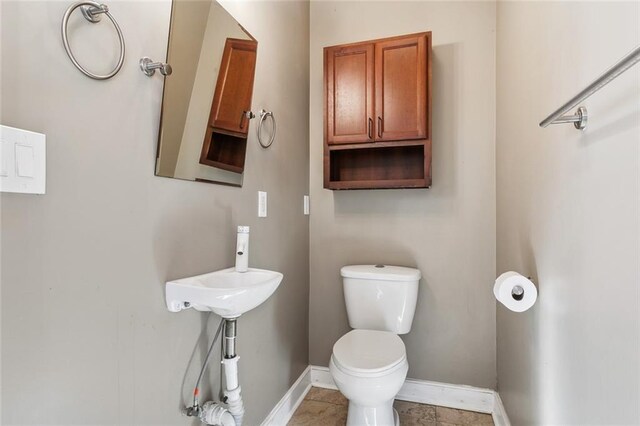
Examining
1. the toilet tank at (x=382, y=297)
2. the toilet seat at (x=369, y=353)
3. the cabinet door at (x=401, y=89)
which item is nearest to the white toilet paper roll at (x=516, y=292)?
the toilet seat at (x=369, y=353)

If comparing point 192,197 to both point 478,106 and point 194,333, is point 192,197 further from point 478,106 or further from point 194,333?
point 478,106

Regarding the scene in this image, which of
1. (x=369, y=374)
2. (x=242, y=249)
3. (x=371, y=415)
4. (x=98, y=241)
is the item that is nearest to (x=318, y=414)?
(x=371, y=415)

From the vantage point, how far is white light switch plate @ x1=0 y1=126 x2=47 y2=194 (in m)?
0.60

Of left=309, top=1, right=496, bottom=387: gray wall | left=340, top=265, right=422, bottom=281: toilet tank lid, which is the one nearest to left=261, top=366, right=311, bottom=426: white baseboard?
left=309, top=1, right=496, bottom=387: gray wall

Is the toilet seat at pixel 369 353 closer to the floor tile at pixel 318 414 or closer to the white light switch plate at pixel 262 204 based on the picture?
the floor tile at pixel 318 414

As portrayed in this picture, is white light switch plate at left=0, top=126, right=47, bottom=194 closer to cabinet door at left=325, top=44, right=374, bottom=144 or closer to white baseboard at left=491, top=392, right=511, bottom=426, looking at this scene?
cabinet door at left=325, top=44, right=374, bottom=144

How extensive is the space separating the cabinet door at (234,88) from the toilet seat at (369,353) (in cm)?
110

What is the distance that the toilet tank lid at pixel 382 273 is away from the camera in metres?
1.79

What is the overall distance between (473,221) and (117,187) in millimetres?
1774

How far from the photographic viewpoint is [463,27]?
191 centimetres

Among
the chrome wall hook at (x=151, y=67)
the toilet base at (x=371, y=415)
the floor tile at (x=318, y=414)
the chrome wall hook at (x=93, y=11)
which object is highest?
the chrome wall hook at (x=93, y=11)

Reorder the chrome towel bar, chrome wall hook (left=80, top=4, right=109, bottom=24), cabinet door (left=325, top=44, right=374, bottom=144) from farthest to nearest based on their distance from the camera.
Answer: cabinet door (left=325, top=44, right=374, bottom=144) → chrome wall hook (left=80, top=4, right=109, bottom=24) → the chrome towel bar

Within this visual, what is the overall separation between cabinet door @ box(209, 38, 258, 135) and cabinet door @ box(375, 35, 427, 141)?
0.74 metres

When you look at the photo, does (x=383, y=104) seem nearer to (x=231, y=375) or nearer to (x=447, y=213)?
(x=447, y=213)
